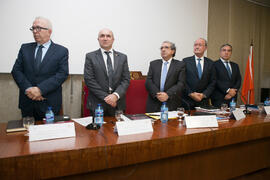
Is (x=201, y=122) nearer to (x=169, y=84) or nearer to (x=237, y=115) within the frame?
(x=237, y=115)

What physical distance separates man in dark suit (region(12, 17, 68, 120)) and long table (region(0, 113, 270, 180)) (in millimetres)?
582

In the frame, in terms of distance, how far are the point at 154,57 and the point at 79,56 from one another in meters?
1.36

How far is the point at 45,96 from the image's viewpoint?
79.0 inches

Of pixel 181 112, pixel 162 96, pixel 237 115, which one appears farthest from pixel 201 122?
pixel 162 96

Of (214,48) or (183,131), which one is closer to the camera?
(183,131)

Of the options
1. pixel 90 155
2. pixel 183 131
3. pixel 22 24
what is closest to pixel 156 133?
pixel 183 131

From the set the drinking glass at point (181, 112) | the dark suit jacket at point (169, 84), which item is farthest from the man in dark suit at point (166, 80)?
the drinking glass at point (181, 112)

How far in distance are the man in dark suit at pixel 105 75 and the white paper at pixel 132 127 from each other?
0.70 m

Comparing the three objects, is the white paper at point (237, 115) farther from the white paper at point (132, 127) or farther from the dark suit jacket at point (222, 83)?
the dark suit jacket at point (222, 83)

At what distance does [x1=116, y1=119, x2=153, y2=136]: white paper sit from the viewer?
4.22ft

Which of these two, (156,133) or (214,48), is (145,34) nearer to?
(214,48)

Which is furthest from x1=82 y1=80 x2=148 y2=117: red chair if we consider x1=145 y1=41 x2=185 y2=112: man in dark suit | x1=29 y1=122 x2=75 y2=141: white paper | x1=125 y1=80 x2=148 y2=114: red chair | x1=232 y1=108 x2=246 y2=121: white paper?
x1=29 y1=122 x2=75 y2=141: white paper

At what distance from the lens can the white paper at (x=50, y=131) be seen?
112 centimetres

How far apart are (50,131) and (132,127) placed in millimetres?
490
